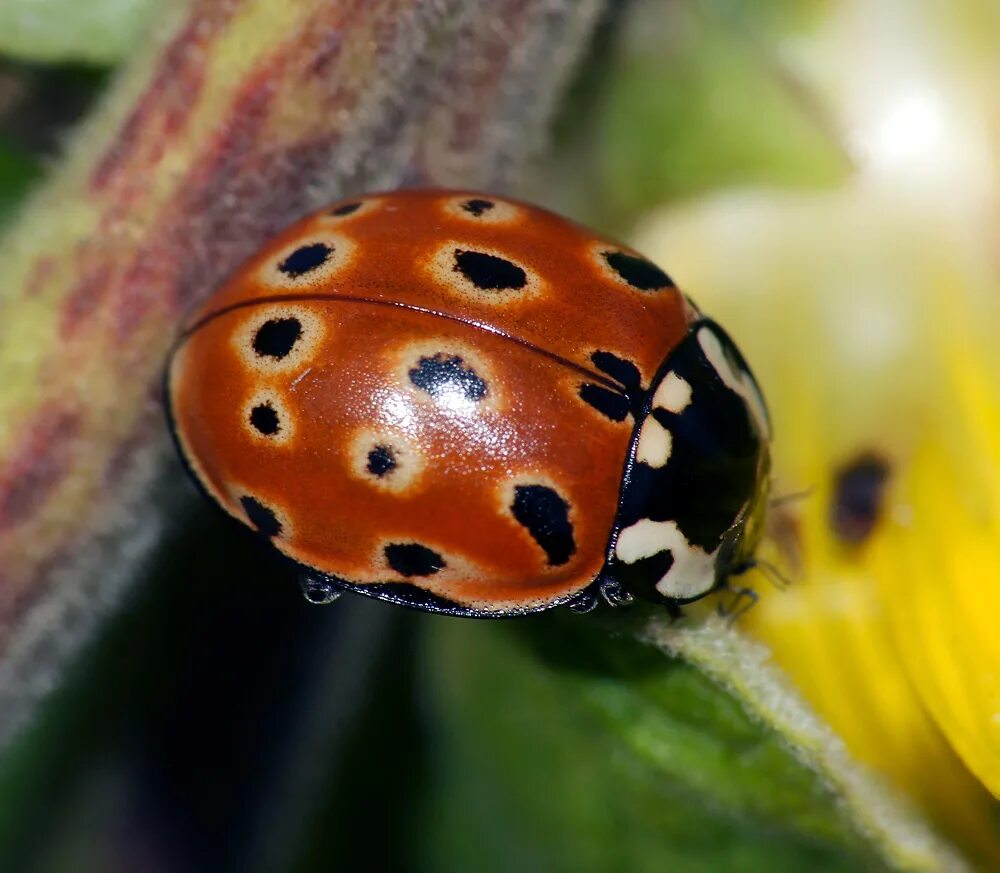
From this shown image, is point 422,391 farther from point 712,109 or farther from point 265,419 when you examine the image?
point 712,109

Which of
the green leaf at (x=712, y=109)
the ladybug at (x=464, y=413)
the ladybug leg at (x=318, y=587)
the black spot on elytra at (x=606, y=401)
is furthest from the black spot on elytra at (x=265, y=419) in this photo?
the green leaf at (x=712, y=109)

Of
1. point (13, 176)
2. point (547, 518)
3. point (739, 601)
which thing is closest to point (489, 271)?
point (547, 518)

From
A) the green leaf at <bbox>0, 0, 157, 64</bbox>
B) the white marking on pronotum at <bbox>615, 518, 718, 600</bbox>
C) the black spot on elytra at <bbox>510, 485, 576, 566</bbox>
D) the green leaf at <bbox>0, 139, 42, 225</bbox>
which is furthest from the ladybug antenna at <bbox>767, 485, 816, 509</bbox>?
the green leaf at <bbox>0, 139, 42, 225</bbox>

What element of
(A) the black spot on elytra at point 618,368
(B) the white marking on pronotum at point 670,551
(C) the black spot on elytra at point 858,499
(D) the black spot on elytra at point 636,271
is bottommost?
(B) the white marking on pronotum at point 670,551

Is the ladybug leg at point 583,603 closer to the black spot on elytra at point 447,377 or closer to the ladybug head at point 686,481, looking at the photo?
the ladybug head at point 686,481

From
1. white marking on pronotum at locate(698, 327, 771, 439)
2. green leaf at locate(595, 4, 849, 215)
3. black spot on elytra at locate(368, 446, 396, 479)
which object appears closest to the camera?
black spot on elytra at locate(368, 446, 396, 479)

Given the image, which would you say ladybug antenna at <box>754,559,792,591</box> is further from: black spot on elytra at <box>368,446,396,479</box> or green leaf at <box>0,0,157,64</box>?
green leaf at <box>0,0,157,64</box>

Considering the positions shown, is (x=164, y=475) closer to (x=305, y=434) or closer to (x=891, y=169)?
(x=305, y=434)
